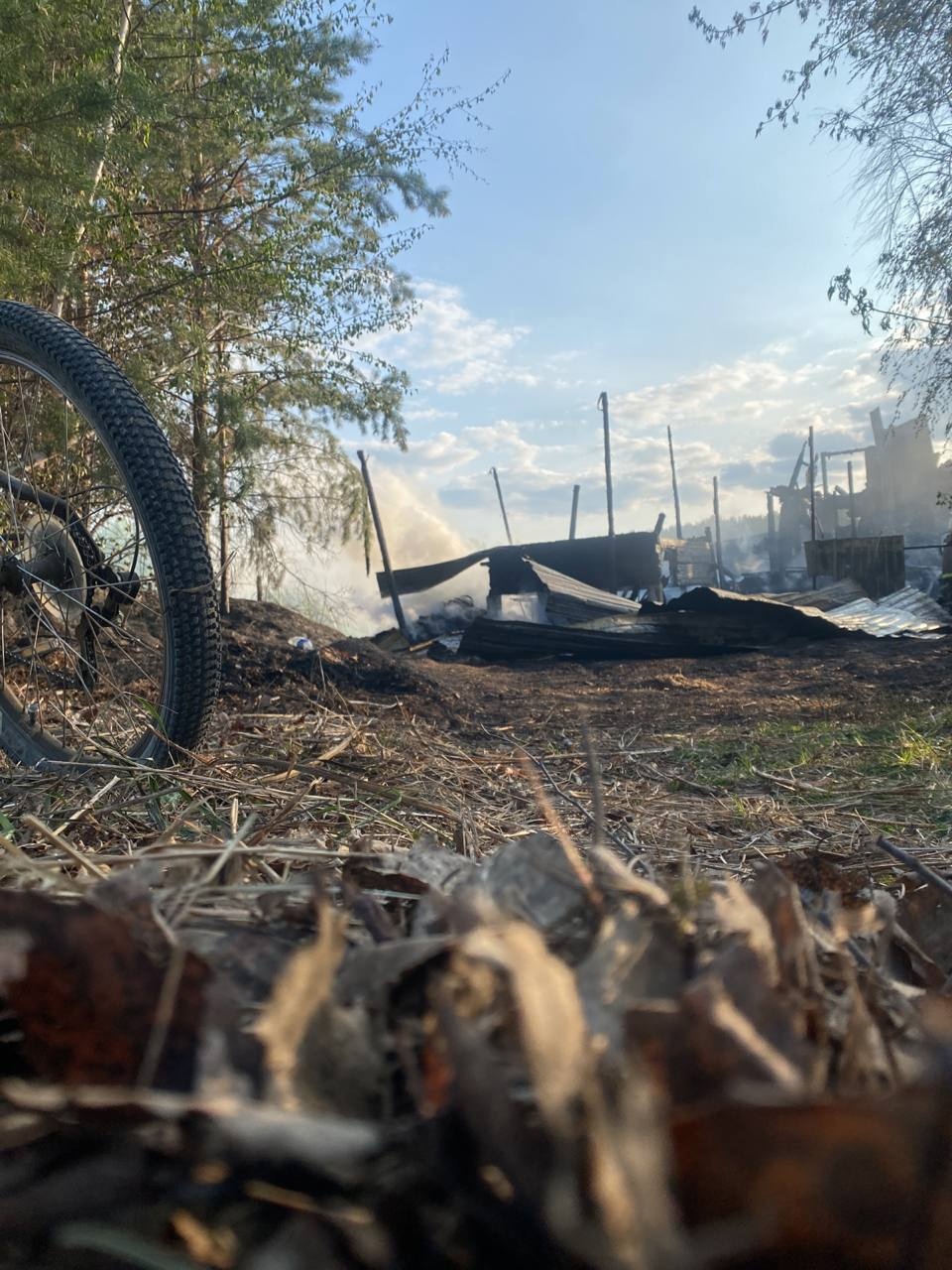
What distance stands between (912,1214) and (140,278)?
22.3 ft

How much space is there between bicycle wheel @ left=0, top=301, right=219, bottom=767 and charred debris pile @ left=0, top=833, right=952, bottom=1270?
1.28 m

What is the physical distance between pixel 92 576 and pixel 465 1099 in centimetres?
210

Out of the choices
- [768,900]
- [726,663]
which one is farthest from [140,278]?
[768,900]

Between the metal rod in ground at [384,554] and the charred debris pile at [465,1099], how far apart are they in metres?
11.5

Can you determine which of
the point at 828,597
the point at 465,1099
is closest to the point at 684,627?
the point at 828,597

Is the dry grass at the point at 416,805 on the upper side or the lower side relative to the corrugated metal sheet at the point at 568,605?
lower

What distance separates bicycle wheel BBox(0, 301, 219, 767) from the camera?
5.77 feet

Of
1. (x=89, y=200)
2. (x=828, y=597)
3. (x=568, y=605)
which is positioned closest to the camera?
(x=89, y=200)

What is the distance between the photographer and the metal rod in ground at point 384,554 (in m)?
12.1

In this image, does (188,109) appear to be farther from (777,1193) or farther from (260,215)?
(777,1193)

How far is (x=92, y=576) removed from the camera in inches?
82.3

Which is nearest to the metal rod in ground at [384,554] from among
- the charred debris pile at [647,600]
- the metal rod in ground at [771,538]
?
the charred debris pile at [647,600]

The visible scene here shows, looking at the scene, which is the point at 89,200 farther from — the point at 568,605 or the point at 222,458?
the point at 568,605

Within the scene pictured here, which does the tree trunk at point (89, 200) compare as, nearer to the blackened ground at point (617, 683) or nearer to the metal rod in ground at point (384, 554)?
the blackened ground at point (617, 683)
